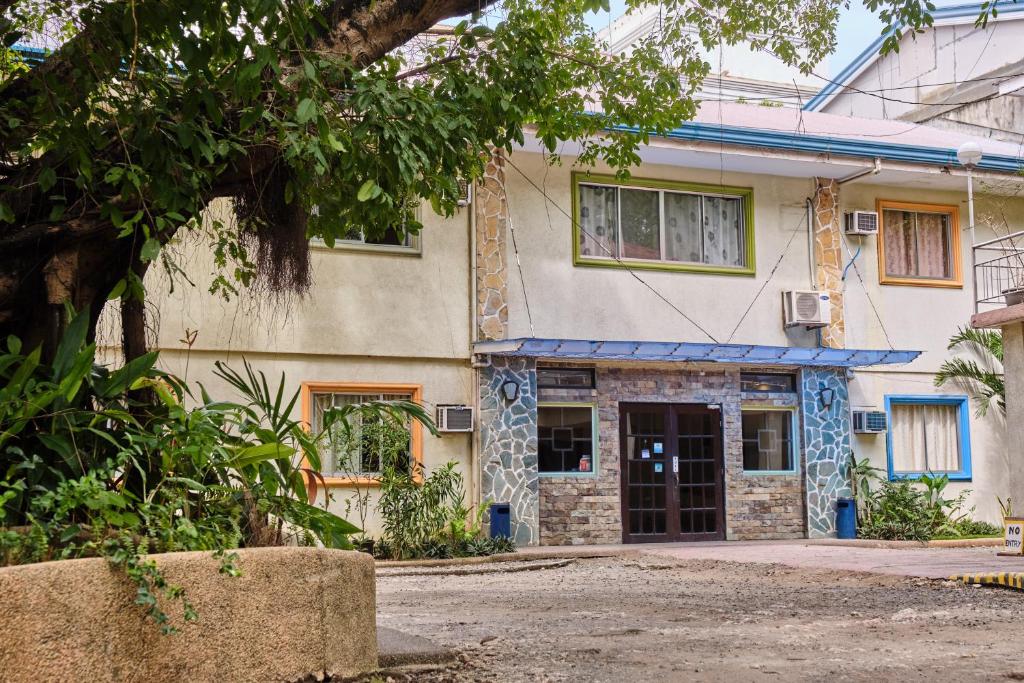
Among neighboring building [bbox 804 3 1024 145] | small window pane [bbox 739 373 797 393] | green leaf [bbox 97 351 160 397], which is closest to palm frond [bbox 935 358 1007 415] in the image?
small window pane [bbox 739 373 797 393]

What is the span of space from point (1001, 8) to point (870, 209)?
6.77m

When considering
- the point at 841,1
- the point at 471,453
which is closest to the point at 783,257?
the point at 471,453

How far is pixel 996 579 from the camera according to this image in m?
10.3

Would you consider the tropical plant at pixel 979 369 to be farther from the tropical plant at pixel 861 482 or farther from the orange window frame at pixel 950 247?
the tropical plant at pixel 861 482

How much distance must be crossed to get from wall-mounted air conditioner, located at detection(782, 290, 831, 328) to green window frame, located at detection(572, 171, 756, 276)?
2.41ft

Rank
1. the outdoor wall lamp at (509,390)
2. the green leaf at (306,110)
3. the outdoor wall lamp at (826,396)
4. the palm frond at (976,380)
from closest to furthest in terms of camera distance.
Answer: the green leaf at (306,110) → the outdoor wall lamp at (509,390) → the outdoor wall lamp at (826,396) → the palm frond at (976,380)

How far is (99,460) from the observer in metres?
5.41

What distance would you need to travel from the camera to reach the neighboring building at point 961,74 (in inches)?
861

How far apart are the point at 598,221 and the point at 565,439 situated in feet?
10.7

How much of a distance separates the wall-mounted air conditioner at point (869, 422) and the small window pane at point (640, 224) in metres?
4.04

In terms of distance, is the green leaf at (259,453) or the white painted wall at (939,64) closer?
the green leaf at (259,453)

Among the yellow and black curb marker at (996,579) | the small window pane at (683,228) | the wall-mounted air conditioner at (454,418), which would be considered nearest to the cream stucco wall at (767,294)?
the small window pane at (683,228)

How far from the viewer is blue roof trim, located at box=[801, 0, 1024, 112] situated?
21750 mm

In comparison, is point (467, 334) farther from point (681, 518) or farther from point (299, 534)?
point (299, 534)
